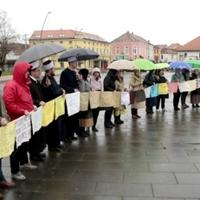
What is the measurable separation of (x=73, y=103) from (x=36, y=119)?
229 cm

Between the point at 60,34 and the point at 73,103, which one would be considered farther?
the point at 60,34

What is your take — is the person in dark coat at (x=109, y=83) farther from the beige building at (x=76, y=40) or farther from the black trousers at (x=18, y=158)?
the beige building at (x=76, y=40)

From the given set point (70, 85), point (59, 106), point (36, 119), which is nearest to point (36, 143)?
point (36, 119)

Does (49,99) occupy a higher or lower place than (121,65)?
lower

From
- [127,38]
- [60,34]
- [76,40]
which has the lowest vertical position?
[76,40]

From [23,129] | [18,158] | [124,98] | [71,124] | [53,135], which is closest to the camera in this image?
[23,129]

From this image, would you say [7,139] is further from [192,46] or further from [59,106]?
[192,46]

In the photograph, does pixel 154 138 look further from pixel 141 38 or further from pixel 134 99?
pixel 141 38

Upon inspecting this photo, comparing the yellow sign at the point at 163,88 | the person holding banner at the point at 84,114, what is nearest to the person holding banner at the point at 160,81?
the yellow sign at the point at 163,88

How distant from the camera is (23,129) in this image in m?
6.93

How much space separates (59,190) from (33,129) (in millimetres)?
1417

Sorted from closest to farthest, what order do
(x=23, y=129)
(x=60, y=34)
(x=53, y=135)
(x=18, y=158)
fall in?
1. (x=23, y=129)
2. (x=18, y=158)
3. (x=53, y=135)
4. (x=60, y=34)

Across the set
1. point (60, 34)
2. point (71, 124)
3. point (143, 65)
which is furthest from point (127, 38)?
point (71, 124)

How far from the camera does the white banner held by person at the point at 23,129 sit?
6684 millimetres
